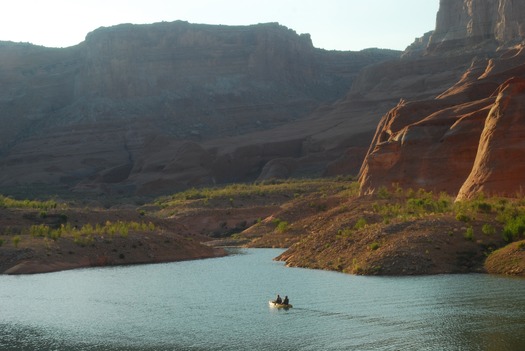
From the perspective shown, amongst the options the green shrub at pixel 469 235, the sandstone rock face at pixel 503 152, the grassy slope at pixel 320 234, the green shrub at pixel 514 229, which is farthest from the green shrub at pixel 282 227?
the green shrub at pixel 514 229

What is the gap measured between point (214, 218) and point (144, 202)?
2771 centimetres

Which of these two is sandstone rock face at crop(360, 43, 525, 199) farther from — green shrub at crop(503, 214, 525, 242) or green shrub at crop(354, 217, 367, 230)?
green shrub at crop(503, 214, 525, 242)

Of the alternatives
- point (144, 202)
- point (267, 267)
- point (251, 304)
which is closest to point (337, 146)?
point (144, 202)

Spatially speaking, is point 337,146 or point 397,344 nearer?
point 397,344

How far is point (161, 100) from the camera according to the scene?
171000 mm

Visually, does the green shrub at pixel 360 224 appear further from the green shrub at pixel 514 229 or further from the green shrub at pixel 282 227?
the green shrub at pixel 282 227

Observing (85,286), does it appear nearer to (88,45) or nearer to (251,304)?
(251,304)

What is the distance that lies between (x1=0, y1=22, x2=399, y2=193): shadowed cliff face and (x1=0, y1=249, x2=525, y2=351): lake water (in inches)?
3590

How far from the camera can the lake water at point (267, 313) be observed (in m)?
28.8

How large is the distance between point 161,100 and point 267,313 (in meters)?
139

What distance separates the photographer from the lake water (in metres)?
28.8

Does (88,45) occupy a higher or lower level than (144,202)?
higher

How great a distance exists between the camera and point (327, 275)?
42.6 m

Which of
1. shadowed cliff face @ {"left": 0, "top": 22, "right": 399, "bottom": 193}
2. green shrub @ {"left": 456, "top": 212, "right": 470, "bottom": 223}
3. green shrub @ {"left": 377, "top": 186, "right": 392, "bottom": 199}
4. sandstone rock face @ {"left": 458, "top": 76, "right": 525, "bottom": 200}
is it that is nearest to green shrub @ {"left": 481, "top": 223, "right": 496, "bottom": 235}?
green shrub @ {"left": 456, "top": 212, "right": 470, "bottom": 223}
